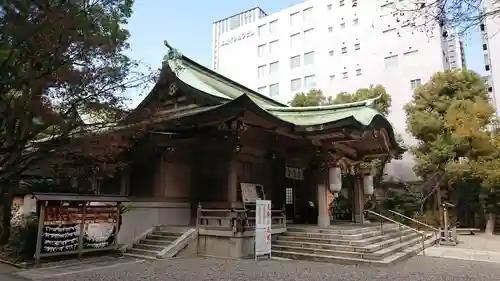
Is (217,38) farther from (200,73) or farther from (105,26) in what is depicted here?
(105,26)

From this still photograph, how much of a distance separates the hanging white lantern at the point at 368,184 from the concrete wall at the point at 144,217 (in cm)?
843

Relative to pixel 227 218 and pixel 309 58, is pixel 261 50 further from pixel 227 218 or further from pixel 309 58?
pixel 227 218

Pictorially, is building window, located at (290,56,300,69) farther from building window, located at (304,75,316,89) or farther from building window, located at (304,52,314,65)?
building window, located at (304,75,316,89)

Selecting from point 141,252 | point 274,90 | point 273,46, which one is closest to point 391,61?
point 274,90

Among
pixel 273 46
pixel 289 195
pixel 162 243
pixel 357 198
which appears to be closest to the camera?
pixel 162 243

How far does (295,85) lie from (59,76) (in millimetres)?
35539

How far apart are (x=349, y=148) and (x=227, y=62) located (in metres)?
34.2

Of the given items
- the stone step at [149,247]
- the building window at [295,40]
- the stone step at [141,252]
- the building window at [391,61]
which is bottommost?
the stone step at [141,252]

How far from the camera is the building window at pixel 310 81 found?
38.2m

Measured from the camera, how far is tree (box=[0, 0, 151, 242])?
5.03 meters

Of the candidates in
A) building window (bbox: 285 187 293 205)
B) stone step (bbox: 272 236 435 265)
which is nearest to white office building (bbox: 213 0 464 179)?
building window (bbox: 285 187 293 205)

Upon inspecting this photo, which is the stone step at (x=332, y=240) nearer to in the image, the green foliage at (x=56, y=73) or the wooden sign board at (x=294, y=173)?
the wooden sign board at (x=294, y=173)

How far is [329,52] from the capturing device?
124 feet

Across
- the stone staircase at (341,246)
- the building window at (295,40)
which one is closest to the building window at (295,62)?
the building window at (295,40)
